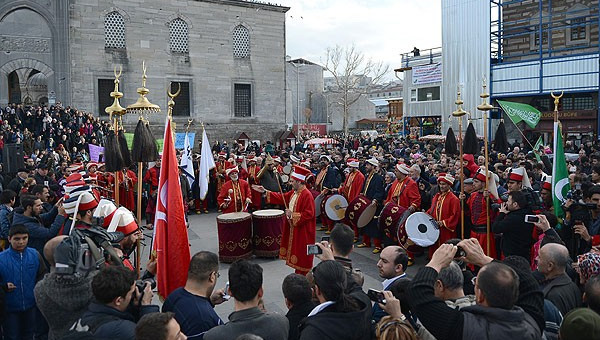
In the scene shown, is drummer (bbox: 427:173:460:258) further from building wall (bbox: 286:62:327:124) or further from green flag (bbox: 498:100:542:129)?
building wall (bbox: 286:62:327:124)

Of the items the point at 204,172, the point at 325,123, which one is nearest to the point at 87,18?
the point at 204,172

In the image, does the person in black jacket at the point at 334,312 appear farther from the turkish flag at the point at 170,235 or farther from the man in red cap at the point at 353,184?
the man in red cap at the point at 353,184

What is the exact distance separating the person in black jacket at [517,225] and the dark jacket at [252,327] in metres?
4.04

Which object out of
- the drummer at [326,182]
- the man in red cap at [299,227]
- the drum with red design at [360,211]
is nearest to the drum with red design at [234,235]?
the man in red cap at [299,227]

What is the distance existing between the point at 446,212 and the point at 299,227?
2.67 metres

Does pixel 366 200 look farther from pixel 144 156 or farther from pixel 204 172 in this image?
pixel 144 156

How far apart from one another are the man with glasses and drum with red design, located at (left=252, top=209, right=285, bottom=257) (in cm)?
595

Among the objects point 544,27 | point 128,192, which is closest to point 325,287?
point 128,192

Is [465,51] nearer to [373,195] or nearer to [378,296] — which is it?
[373,195]

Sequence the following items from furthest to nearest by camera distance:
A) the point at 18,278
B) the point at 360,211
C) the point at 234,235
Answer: the point at 360,211 < the point at 234,235 < the point at 18,278

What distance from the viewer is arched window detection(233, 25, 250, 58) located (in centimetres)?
3319

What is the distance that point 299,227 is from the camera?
26.3 feet

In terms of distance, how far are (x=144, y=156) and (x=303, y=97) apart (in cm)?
5152

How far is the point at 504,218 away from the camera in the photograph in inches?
250
